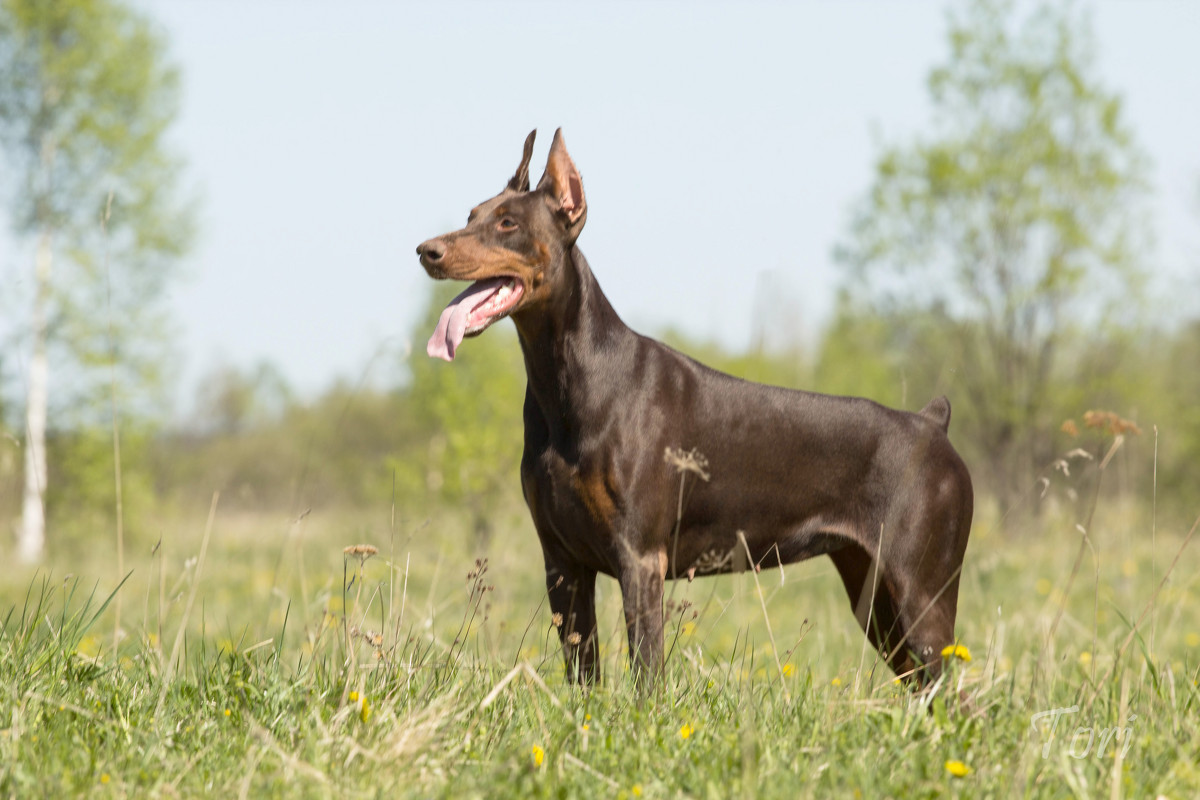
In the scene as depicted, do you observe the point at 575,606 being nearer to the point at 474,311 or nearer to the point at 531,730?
the point at 531,730

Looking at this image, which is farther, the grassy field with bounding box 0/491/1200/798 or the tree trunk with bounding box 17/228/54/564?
the tree trunk with bounding box 17/228/54/564

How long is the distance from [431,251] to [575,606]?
4.52ft

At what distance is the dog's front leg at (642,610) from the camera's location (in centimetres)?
352

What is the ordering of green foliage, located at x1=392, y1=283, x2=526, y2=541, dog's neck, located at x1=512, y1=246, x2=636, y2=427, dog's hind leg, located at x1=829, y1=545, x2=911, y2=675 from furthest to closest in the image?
green foliage, located at x1=392, y1=283, x2=526, y2=541, dog's hind leg, located at x1=829, y1=545, x2=911, y2=675, dog's neck, located at x1=512, y1=246, x2=636, y2=427

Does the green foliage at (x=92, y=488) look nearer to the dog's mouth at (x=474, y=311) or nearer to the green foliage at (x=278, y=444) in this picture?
the green foliage at (x=278, y=444)

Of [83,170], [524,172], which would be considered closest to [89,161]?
[83,170]

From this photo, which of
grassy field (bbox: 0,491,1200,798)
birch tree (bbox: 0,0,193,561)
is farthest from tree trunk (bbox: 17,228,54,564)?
grassy field (bbox: 0,491,1200,798)

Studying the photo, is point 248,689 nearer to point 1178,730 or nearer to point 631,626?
point 631,626

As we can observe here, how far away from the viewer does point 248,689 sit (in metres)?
3.16

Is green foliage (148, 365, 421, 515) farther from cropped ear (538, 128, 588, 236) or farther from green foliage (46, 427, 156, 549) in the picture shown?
cropped ear (538, 128, 588, 236)

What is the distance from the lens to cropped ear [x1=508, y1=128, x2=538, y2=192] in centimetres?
387

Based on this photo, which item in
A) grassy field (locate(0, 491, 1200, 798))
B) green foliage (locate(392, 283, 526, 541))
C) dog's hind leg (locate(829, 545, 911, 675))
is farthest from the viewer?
green foliage (locate(392, 283, 526, 541))

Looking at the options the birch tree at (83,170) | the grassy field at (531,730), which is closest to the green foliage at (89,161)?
the birch tree at (83,170)

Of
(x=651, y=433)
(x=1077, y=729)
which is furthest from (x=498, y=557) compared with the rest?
(x=1077, y=729)
